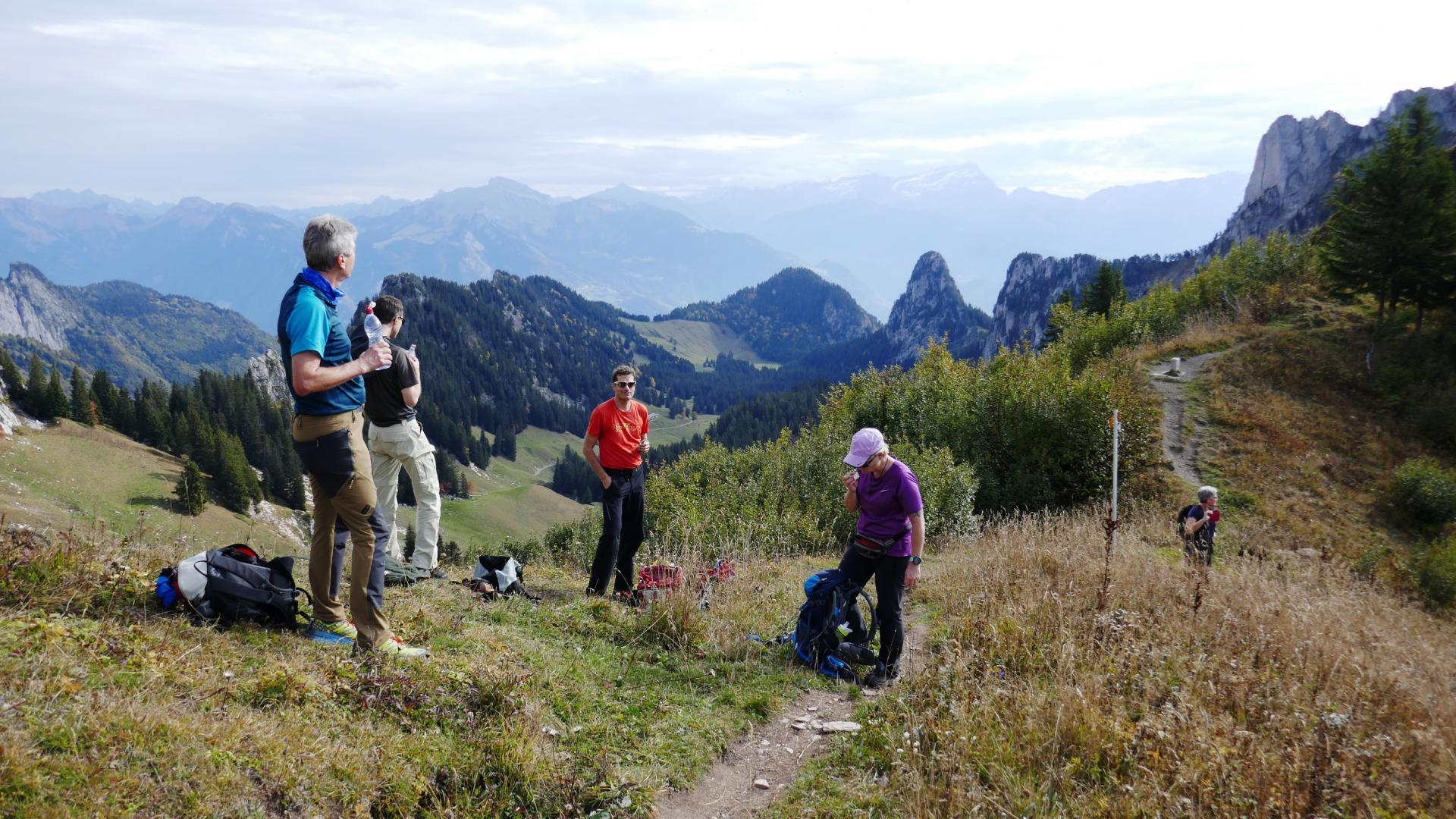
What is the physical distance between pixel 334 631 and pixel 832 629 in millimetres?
4355

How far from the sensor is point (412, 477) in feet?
26.8

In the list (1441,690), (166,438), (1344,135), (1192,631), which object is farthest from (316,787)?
(1344,135)

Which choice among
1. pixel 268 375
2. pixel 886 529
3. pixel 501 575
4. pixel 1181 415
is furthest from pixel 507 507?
pixel 886 529

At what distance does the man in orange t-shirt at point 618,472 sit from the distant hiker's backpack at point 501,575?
81 centimetres

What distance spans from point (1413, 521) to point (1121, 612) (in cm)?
1745

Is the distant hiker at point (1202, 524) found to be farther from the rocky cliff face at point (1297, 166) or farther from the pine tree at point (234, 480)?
the rocky cliff face at point (1297, 166)

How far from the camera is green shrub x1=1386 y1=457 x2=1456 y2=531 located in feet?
59.5

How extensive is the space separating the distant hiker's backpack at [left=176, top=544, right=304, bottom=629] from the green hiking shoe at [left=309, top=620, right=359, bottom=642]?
0.21m

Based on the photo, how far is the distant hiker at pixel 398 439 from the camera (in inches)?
288

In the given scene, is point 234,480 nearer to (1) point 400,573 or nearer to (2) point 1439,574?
(1) point 400,573

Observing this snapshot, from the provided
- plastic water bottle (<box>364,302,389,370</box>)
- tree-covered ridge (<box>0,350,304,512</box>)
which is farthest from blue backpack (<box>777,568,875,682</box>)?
tree-covered ridge (<box>0,350,304,512</box>)

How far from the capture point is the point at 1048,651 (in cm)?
656

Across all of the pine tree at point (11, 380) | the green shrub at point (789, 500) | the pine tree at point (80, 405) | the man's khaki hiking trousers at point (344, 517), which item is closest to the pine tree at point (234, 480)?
the pine tree at point (80, 405)

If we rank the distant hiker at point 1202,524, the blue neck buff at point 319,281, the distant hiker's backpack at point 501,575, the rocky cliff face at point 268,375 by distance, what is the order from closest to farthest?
the blue neck buff at point 319,281
the distant hiker's backpack at point 501,575
the distant hiker at point 1202,524
the rocky cliff face at point 268,375
